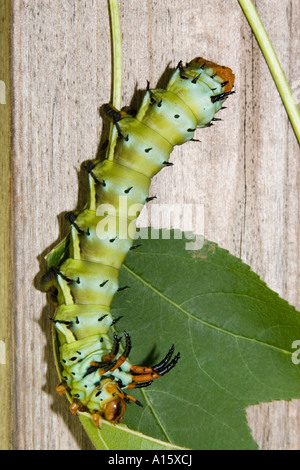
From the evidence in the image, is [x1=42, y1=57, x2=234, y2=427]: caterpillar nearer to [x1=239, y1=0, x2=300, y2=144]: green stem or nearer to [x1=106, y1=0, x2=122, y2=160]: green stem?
[x1=106, y1=0, x2=122, y2=160]: green stem

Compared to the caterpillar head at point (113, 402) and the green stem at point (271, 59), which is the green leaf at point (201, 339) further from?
the green stem at point (271, 59)

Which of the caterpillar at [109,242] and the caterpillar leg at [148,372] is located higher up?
the caterpillar at [109,242]

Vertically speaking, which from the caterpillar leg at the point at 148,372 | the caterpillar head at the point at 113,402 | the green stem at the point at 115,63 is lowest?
the caterpillar head at the point at 113,402

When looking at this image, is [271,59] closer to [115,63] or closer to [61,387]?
[115,63]

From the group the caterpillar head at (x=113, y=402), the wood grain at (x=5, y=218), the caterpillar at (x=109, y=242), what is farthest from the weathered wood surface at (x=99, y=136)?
the caterpillar head at (x=113, y=402)

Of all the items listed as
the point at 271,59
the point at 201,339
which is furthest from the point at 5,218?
the point at 271,59

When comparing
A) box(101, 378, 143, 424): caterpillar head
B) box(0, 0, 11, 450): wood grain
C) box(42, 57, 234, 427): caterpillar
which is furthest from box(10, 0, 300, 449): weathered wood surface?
box(101, 378, 143, 424): caterpillar head

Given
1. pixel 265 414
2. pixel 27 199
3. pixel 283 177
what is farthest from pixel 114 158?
pixel 265 414
